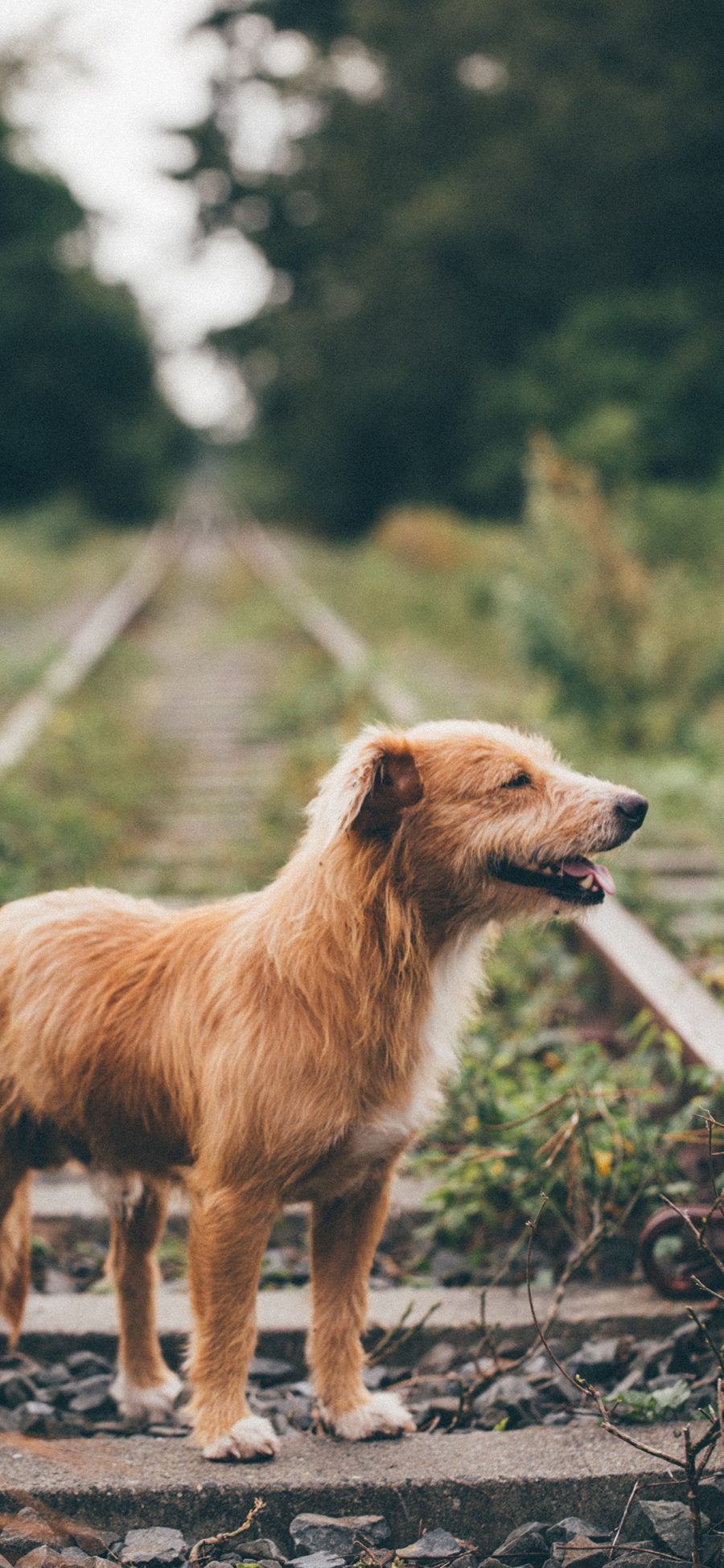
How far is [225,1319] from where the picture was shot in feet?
8.65

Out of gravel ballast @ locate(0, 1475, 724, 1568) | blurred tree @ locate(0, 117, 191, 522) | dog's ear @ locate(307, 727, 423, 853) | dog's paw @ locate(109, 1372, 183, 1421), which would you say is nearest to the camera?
gravel ballast @ locate(0, 1475, 724, 1568)

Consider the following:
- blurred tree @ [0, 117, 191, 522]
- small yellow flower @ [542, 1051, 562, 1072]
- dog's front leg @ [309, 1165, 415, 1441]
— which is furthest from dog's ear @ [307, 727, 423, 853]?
blurred tree @ [0, 117, 191, 522]

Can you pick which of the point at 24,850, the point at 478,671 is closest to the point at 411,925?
the point at 24,850

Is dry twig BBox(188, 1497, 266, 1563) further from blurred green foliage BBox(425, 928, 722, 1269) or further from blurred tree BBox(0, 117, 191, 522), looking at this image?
blurred tree BBox(0, 117, 191, 522)

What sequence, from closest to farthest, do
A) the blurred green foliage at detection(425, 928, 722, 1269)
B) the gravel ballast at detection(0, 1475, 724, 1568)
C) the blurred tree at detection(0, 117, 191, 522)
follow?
the gravel ballast at detection(0, 1475, 724, 1568) → the blurred green foliage at detection(425, 928, 722, 1269) → the blurred tree at detection(0, 117, 191, 522)

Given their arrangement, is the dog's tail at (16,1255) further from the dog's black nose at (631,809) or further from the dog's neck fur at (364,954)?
the dog's black nose at (631,809)

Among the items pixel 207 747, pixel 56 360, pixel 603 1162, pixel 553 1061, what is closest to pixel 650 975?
pixel 553 1061

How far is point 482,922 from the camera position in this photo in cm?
278

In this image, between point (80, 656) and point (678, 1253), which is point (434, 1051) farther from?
point (80, 656)

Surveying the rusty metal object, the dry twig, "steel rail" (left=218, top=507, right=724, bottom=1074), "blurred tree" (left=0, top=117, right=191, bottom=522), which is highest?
"blurred tree" (left=0, top=117, right=191, bottom=522)

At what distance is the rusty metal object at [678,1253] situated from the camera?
306 centimetres

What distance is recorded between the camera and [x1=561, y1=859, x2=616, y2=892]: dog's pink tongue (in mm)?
2697

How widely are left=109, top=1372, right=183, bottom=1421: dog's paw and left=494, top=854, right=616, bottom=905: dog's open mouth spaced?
135 cm

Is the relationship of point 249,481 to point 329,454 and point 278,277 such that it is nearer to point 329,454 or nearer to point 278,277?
point 278,277
